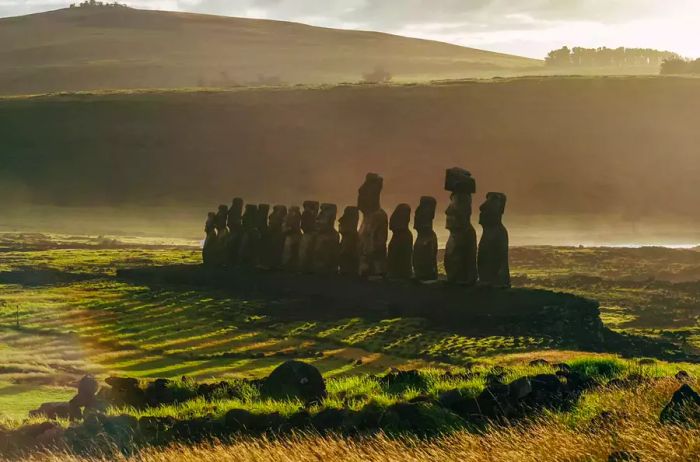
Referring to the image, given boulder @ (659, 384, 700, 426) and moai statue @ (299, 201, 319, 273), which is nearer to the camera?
boulder @ (659, 384, 700, 426)

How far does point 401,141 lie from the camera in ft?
383

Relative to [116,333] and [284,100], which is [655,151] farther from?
[116,333]

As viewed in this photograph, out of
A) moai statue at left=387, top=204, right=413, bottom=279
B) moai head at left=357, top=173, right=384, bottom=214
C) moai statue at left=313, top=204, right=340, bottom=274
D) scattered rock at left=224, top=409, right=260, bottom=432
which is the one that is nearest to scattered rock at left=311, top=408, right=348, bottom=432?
scattered rock at left=224, top=409, right=260, bottom=432

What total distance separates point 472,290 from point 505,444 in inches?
897

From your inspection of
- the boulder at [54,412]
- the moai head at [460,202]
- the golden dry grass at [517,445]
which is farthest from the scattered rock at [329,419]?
the moai head at [460,202]

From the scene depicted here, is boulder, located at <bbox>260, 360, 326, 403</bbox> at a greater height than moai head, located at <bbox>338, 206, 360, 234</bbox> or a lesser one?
lesser

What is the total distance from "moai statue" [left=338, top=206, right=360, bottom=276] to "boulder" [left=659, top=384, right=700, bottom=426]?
1071 inches

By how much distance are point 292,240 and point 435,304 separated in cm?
931

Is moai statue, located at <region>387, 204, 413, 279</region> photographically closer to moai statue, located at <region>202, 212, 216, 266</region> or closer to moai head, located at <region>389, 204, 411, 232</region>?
moai head, located at <region>389, 204, 411, 232</region>

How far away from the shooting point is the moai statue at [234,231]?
46.4 metres

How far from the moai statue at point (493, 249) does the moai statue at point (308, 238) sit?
7.99 m

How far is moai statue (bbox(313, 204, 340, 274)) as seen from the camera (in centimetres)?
4112

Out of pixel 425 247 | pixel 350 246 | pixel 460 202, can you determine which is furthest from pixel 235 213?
pixel 460 202

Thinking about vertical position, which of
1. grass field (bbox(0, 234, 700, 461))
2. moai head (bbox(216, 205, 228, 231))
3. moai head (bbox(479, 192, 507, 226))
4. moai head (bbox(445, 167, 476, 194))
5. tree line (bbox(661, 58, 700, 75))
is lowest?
grass field (bbox(0, 234, 700, 461))
